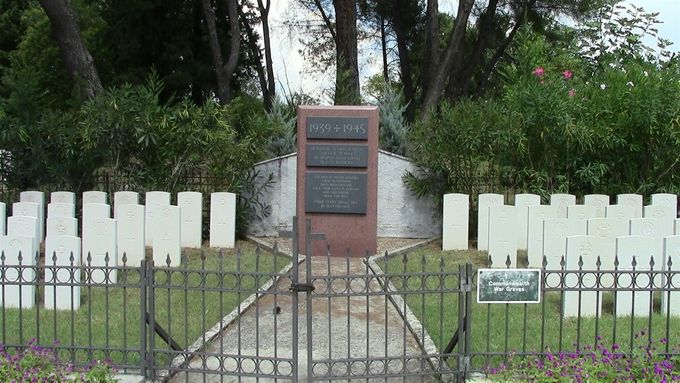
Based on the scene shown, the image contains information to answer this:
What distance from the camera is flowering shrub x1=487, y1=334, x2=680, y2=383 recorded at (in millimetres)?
5281

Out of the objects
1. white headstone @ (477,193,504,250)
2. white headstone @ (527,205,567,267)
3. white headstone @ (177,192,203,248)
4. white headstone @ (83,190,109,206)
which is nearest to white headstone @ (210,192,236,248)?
white headstone @ (177,192,203,248)

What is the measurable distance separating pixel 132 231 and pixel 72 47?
7.10 metres

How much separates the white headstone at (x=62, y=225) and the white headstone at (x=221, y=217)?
3.25 meters

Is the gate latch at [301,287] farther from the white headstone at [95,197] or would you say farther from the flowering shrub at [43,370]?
the white headstone at [95,197]

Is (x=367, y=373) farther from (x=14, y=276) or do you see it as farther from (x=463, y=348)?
(x=14, y=276)

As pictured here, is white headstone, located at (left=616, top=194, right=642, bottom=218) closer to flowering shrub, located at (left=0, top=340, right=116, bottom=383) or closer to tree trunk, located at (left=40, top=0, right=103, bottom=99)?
flowering shrub, located at (left=0, top=340, right=116, bottom=383)

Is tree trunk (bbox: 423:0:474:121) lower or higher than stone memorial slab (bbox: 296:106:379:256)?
higher

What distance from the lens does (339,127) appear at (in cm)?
1184

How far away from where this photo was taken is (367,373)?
567 cm

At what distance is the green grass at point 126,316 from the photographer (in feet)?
19.4

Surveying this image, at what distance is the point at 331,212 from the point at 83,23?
63.5ft

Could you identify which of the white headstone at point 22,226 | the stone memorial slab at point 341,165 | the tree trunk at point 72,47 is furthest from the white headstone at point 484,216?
the tree trunk at point 72,47

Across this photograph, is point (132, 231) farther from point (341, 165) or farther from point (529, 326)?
point (529, 326)

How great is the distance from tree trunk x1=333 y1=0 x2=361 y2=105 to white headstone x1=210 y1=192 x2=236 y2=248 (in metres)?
5.77
